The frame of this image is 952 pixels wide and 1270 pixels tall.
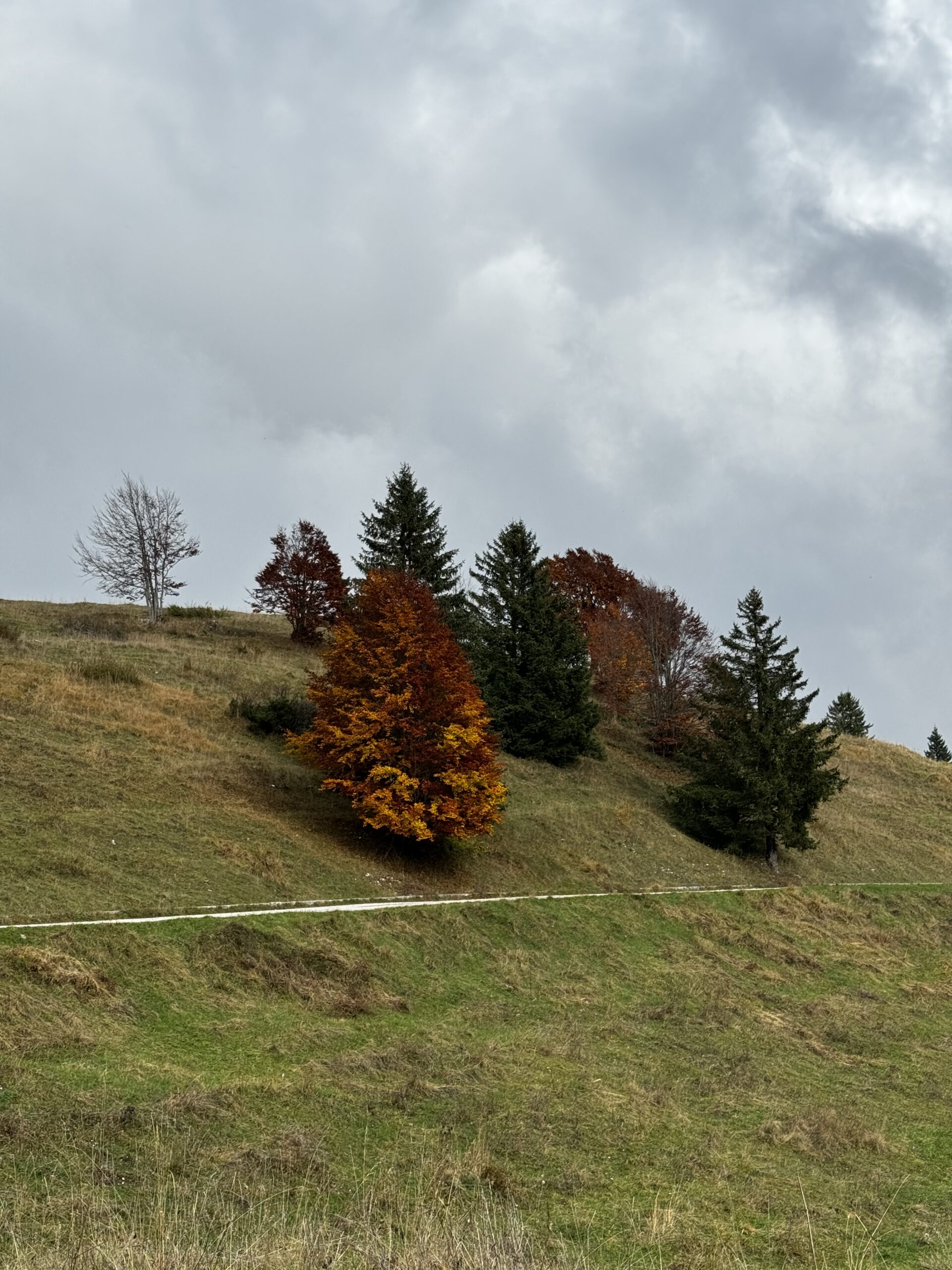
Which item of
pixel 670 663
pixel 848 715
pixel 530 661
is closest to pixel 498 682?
pixel 530 661

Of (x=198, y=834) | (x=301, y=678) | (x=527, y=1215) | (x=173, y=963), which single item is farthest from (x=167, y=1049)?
(x=301, y=678)

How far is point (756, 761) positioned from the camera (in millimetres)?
41500

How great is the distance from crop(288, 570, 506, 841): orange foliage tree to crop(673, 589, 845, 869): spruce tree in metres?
14.7

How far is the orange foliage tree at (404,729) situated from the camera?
28.5 meters

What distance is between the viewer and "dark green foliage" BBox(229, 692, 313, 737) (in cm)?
3753

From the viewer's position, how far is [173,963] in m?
15.9

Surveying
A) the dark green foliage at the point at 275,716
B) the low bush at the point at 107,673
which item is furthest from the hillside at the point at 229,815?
the dark green foliage at the point at 275,716

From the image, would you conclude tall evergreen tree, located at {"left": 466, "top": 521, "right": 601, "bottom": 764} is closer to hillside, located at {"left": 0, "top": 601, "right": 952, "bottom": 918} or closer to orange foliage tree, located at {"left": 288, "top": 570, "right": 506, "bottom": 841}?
hillside, located at {"left": 0, "top": 601, "right": 952, "bottom": 918}

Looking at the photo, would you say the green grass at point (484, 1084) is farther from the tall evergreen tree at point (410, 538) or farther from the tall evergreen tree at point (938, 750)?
the tall evergreen tree at point (938, 750)

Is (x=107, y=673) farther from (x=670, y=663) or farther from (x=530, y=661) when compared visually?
(x=670, y=663)

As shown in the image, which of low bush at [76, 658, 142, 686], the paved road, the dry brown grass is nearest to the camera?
the dry brown grass

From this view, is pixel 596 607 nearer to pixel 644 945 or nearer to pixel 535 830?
pixel 535 830

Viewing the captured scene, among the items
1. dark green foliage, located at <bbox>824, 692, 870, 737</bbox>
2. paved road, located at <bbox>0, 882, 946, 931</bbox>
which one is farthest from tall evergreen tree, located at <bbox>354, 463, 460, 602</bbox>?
dark green foliage, located at <bbox>824, 692, 870, 737</bbox>

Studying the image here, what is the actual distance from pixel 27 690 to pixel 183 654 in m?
13.7
